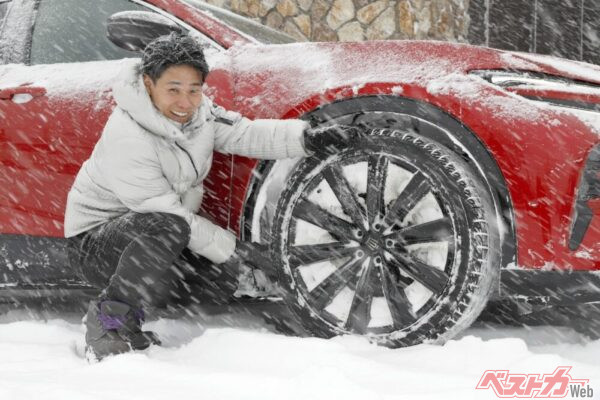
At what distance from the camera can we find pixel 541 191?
2.53 m

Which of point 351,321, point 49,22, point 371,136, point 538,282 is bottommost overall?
point 351,321

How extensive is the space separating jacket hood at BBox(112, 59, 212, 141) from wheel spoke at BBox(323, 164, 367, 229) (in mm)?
518

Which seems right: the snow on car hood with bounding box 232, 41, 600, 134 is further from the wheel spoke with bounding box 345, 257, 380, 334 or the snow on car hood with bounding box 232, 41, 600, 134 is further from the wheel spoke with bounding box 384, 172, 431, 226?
the wheel spoke with bounding box 345, 257, 380, 334

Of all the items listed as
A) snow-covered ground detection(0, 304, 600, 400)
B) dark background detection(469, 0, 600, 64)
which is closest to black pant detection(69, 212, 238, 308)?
snow-covered ground detection(0, 304, 600, 400)

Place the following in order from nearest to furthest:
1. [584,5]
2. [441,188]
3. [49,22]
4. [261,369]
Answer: [261,369]
[441,188]
[49,22]
[584,5]

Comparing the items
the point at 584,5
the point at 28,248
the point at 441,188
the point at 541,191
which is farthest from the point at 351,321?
the point at 584,5

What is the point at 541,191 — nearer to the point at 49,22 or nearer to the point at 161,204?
the point at 161,204

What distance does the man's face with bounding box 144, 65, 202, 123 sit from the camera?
269cm

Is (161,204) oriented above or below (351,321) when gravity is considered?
above

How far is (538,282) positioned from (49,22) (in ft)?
8.08

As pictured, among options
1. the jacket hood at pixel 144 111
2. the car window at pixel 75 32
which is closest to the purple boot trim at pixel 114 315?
the jacket hood at pixel 144 111

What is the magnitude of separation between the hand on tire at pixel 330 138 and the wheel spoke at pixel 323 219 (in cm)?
21

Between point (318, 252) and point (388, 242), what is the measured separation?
10.4 inches

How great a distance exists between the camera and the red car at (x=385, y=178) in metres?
2.54
